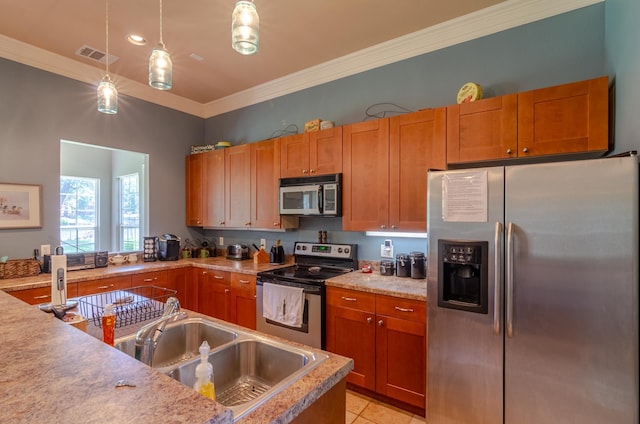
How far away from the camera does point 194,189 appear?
4230mm

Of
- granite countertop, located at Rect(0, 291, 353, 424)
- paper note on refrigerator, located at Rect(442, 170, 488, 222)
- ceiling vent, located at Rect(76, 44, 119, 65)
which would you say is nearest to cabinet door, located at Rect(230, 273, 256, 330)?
paper note on refrigerator, located at Rect(442, 170, 488, 222)

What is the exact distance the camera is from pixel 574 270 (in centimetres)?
150

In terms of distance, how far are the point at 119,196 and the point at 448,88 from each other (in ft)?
18.4

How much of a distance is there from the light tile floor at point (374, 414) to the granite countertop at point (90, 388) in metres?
1.52

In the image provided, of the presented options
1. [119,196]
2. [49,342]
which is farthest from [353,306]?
[119,196]

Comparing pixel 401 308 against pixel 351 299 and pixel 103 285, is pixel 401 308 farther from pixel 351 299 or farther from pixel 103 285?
pixel 103 285

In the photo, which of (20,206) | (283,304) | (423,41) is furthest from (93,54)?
(423,41)

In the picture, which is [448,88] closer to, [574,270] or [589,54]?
[589,54]

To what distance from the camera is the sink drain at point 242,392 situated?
4.08 ft

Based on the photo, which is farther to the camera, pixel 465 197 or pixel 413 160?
pixel 413 160

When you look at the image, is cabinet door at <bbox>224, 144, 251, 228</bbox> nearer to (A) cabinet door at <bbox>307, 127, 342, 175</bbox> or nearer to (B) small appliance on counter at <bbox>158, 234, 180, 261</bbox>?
(B) small appliance on counter at <bbox>158, 234, 180, 261</bbox>

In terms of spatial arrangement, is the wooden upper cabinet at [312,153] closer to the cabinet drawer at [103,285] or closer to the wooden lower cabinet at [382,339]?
the wooden lower cabinet at [382,339]

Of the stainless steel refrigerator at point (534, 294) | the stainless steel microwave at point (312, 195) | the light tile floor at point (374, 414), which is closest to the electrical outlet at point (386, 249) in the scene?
the stainless steel microwave at point (312, 195)

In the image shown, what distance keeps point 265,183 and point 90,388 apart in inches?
114
